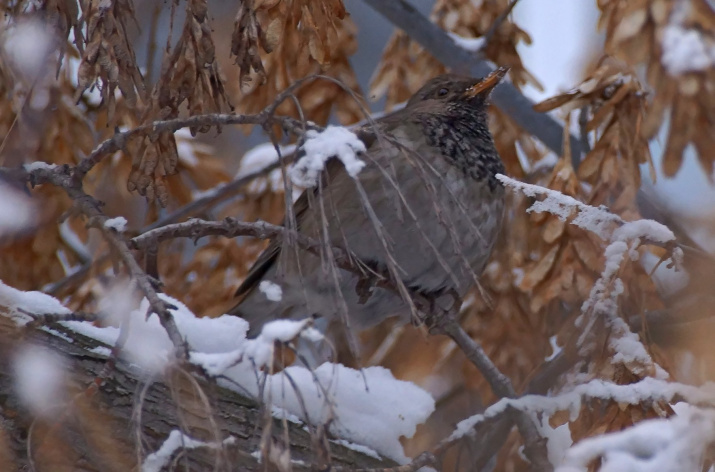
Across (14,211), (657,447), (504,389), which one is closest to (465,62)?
(504,389)

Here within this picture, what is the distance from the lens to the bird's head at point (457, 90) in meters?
3.22

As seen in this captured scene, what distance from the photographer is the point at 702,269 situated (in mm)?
2609

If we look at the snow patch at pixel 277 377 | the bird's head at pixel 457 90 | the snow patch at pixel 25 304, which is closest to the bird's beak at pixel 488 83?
the bird's head at pixel 457 90

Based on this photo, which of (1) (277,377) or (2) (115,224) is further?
(1) (277,377)

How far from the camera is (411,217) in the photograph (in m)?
2.65

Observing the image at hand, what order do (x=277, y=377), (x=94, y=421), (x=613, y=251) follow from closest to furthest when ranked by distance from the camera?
(x=94, y=421), (x=613, y=251), (x=277, y=377)

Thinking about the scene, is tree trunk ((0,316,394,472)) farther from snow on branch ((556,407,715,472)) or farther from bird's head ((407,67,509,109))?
bird's head ((407,67,509,109))

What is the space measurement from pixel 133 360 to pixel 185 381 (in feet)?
0.88

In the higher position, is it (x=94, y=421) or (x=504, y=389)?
(x=504, y=389)

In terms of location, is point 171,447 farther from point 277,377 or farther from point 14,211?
point 14,211

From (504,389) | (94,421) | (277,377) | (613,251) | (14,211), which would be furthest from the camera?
(14,211)

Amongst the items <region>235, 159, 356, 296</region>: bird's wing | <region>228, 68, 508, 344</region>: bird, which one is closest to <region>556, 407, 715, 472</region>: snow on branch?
<region>228, 68, 508, 344</region>: bird

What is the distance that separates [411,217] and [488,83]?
791mm

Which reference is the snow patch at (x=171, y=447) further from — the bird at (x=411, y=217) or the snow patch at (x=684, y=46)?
the snow patch at (x=684, y=46)
